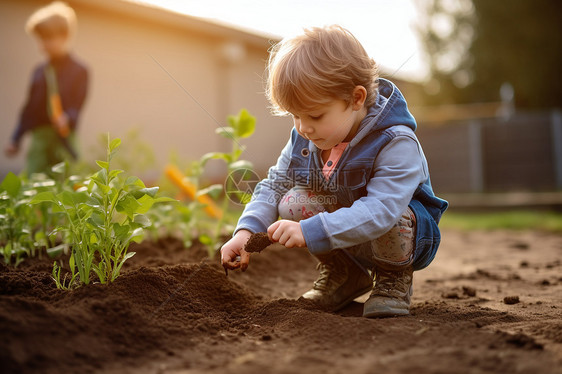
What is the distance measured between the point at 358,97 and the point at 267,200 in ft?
1.99

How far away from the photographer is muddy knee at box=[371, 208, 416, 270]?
194 cm

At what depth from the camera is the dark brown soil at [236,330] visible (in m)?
1.32

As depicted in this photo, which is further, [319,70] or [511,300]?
[511,300]

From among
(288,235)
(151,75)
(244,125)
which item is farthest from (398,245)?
(151,75)

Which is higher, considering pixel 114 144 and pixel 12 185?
pixel 114 144

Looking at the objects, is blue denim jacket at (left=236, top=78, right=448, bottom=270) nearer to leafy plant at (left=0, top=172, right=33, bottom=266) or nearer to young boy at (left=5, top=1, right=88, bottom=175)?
leafy plant at (left=0, top=172, right=33, bottom=266)

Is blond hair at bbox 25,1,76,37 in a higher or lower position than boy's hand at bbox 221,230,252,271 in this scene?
higher

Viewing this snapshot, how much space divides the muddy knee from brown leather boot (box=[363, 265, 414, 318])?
0.07m

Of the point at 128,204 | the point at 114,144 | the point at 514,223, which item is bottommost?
the point at 514,223

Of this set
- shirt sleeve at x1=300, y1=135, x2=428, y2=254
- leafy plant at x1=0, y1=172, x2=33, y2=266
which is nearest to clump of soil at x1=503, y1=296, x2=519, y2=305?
shirt sleeve at x1=300, y1=135, x2=428, y2=254

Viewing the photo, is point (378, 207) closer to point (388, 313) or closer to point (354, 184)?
point (354, 184)

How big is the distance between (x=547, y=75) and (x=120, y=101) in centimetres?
1322

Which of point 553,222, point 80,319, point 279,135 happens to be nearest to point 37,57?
point 279,135

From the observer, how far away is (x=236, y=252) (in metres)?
2.00
